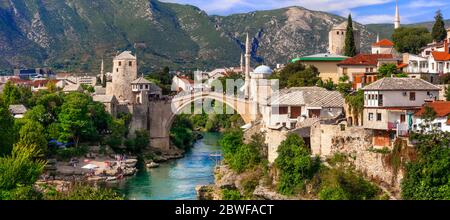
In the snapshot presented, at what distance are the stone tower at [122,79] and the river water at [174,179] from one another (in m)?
4.99

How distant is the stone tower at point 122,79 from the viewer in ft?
130

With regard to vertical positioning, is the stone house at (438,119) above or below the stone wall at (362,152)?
above

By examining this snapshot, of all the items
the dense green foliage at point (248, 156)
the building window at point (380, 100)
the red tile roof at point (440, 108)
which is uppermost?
the building window at point (380, 100)

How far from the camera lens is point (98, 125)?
35.3 meters

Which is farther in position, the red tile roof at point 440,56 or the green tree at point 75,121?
the green tree at point 75,121

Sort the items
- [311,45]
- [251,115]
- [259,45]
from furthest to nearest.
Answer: [259,45] < [311,45] < [251,115]

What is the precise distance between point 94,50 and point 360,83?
7114cm

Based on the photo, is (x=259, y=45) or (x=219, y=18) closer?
(x=259, y=45)

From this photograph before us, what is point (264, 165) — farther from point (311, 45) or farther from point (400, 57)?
point (311, 45)

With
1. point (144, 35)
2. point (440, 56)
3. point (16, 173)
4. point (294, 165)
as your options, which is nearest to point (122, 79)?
point (440, 56)

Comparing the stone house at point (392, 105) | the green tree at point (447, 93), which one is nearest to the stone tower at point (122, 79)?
the green tree at point (447, 93)

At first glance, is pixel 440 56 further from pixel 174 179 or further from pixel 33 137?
pixel 33 137

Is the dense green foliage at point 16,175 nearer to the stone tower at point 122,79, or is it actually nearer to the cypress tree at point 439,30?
the stone tower at point 122,79
